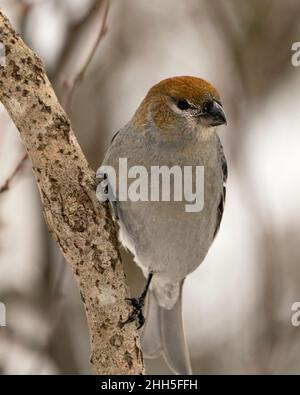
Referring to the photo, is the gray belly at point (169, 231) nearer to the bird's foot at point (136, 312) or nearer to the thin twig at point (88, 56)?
the bird's foot at point (136, 312)

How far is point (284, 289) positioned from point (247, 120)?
1.64 m

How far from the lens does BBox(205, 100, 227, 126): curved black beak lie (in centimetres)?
432

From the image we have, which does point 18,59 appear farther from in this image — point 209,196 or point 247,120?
point 247,120

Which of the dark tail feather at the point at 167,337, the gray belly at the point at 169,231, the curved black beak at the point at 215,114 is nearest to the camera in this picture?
the curved black beak at the point at 215,114

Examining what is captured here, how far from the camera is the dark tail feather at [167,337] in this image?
500 cm

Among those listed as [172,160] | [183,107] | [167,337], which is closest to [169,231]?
[172,160]

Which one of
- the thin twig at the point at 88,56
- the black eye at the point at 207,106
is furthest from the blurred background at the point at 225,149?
the black eye at the point at 207,106

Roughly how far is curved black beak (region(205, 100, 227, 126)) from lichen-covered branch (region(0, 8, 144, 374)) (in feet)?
3.55

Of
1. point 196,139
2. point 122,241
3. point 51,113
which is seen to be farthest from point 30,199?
point 51,113

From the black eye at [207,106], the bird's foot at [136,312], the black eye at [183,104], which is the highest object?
the black eye at [183,104]

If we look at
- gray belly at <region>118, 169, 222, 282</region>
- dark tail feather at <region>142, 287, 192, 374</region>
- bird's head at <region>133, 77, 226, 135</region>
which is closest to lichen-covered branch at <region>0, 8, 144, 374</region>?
gray belly at <region>118, 169, 222, 282</region>

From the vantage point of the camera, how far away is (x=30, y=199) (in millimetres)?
7211

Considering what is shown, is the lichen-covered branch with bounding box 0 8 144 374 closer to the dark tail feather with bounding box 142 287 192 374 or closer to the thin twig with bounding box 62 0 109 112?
the thin twig with bounding box 62 0 109 112

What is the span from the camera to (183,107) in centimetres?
450
